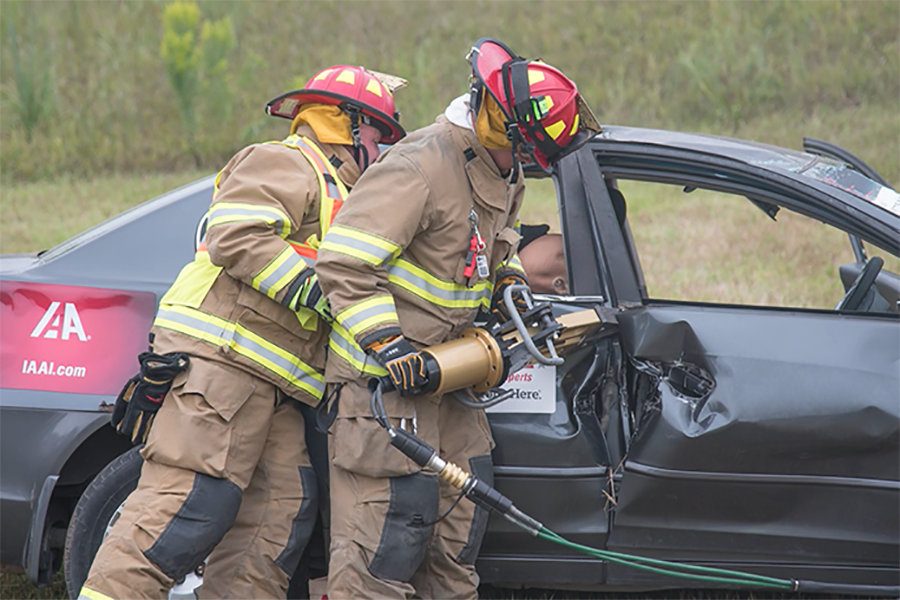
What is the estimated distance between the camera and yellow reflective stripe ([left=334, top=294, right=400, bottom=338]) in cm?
245

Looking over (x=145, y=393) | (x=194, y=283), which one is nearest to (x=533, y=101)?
(x=194, y=283)

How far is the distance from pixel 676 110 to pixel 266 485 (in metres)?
8.63

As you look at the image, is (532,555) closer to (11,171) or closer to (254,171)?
(254,171)

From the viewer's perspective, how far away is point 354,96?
9.21 ft

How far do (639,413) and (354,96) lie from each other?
127cm

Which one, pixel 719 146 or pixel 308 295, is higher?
pixel 719 146

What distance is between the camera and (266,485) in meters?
2.76

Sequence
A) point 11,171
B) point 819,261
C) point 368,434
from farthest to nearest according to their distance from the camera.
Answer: point 11,171 < point 819,261 < point 368,434

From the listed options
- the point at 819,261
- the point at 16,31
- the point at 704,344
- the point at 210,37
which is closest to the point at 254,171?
the point at 704,344

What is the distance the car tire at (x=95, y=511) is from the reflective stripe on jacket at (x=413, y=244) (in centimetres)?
71

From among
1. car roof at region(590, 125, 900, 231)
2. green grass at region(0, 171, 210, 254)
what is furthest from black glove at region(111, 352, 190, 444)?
green grass at region(0, 171, 210, 254)

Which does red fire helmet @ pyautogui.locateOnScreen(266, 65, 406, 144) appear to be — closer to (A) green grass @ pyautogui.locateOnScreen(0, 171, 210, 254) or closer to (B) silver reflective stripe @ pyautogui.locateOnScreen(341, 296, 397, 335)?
(B) silver reflective stripe @ pyautogui.locateOnScreen(341, 296, 397, 335)

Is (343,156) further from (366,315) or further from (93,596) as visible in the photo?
(93,596)

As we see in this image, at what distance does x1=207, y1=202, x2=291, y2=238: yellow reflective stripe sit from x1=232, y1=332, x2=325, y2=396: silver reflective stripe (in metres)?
0.33
